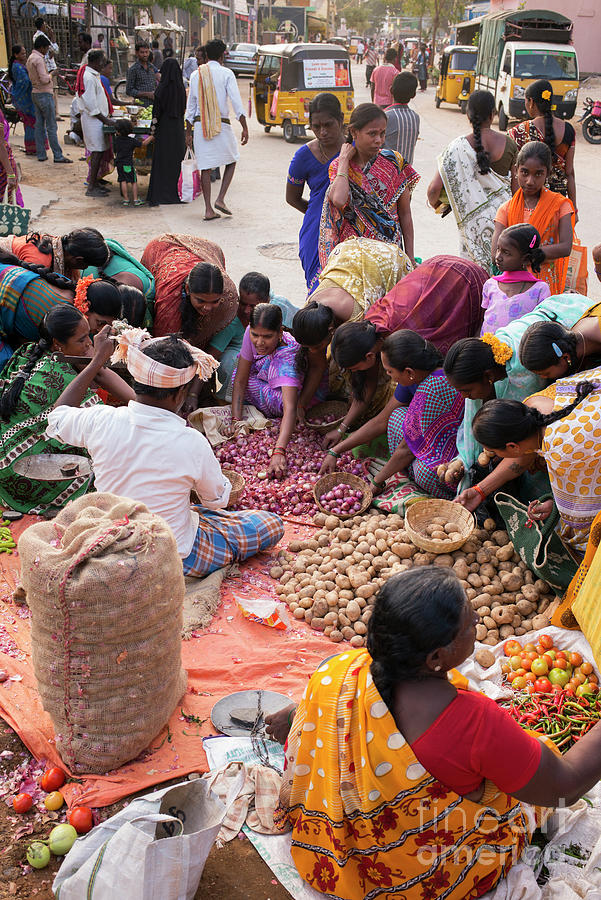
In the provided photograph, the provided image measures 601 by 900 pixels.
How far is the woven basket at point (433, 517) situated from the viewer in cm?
327

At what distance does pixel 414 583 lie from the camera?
1724 millimetres

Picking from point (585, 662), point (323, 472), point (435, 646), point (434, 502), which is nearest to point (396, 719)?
point (435, 646)

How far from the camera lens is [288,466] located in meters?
4.27

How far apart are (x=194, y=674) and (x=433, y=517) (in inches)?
52.1

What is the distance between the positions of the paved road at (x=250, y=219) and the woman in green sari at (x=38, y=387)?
3.37 m

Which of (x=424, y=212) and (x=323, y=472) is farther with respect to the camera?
(x=424, y=212)

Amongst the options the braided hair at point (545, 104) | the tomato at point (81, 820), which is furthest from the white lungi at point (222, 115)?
the tomato at point (81, 820)

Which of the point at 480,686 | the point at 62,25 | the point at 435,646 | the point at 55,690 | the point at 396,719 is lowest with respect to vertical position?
the point at 480,686

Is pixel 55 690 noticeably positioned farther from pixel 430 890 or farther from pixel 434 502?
pixel 434 502

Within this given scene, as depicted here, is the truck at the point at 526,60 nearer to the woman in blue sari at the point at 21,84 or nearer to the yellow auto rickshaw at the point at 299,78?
the yellow auto rickshaw at the point at 299,78

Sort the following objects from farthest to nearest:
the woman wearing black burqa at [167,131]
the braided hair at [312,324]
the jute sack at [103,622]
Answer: the woman wearing black burqa at [167,131], the braided hair at [312,324], the jute sack at [103,622]

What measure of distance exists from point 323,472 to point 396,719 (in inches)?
94.1

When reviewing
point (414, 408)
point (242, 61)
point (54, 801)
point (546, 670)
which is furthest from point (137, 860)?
point (242, 61)

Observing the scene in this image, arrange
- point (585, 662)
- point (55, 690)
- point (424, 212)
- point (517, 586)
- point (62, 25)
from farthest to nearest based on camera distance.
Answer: point (62, 25)
point (424, 212)
point (517, 586)
point (585, 662)
point (55, 690)
